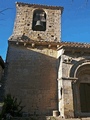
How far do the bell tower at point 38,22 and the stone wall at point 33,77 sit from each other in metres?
1.51

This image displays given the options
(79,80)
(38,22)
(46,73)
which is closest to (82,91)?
(79,80)

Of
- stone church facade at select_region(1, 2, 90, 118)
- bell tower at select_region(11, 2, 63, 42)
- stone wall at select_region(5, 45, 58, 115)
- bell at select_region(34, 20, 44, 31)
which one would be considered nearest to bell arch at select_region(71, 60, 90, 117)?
stone church facade at select_region(1, 2, 90, 118)

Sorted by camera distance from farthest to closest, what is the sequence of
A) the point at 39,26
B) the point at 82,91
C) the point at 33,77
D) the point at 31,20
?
the point at 31,20 → the point at 39,26 → the point at 82,91 → the point at 33,77

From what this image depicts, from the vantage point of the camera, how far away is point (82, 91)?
11633 mm

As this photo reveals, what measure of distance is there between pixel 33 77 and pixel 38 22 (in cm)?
444

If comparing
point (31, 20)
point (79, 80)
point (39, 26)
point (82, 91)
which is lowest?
point (82, 91)

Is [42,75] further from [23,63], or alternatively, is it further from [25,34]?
[25,34]

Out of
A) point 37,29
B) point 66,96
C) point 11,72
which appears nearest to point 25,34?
point 37,29

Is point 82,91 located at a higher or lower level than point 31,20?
lower

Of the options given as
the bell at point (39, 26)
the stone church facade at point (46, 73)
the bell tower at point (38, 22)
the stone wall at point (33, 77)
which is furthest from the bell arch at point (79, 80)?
the bell at point (39, 26)

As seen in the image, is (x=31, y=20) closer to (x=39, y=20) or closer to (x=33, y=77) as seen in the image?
(x=39, y=20)

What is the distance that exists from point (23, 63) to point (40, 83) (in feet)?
5.35

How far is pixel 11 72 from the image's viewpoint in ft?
30.9

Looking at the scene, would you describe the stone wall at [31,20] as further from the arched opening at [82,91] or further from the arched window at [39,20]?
the arched opening at [82,91]
